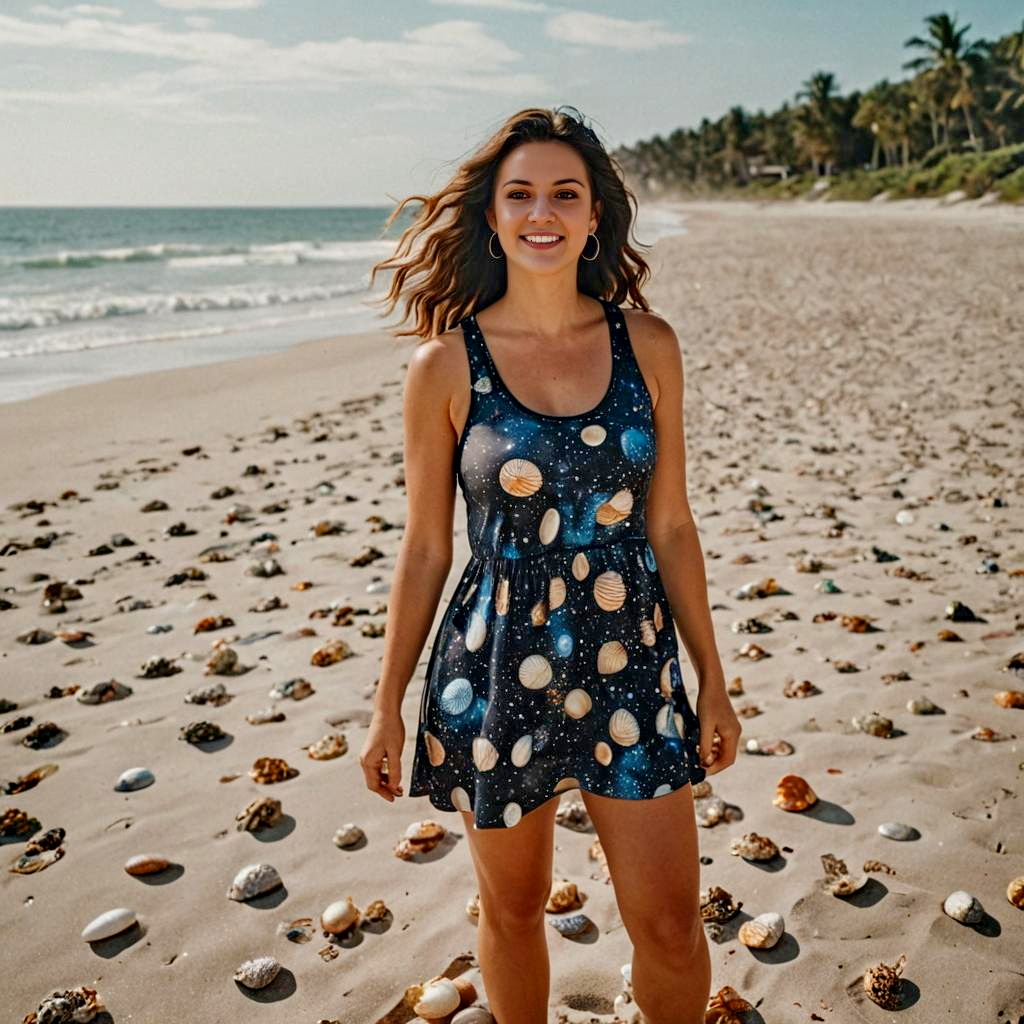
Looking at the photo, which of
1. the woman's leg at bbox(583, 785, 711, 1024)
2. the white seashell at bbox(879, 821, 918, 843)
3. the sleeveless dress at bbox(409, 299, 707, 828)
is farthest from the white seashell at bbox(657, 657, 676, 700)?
the white seashell at bbox(879, 821, 918, 843)

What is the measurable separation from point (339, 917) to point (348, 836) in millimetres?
461

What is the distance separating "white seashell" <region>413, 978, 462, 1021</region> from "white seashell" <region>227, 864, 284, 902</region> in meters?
0.79

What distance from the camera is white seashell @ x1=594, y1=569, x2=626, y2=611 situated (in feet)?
7.31

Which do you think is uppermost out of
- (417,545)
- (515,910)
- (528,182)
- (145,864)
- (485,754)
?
(528,182)

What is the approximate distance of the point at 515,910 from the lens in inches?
90.4

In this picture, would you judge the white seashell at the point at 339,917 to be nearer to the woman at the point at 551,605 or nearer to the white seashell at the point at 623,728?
the woman at the point at 551,605

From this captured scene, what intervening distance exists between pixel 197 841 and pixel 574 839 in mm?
1474

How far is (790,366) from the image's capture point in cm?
1212

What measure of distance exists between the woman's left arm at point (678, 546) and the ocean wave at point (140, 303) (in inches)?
836

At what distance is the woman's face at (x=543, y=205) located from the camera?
2377 millimetres

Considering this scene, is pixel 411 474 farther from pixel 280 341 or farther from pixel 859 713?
pixel 280 341

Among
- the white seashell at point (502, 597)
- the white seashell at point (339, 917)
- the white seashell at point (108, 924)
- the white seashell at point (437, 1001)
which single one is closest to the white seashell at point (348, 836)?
the white seashell at point (339, 917)

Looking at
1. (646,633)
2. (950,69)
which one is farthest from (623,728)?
(950,69)

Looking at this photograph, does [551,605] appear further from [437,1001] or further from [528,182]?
[437,1001]
